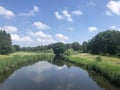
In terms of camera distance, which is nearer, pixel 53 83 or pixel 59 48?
pixel 53 83

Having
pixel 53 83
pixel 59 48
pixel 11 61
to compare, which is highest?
pixel 59 48

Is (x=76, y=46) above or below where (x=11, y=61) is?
above

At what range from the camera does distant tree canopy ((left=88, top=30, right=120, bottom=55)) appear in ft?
295

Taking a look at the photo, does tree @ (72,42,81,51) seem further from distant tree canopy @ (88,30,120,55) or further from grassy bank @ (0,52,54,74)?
grassy bank @ (0,52,54,74)

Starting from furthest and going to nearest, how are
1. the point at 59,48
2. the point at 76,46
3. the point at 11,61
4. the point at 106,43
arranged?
the point at 76,46, the point at 59,48, the point at 106,43, the point at 11,61

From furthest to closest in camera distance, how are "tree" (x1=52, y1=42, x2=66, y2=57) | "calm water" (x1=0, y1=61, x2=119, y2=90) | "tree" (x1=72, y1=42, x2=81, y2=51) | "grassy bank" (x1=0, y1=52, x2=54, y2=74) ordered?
"tree" (x1=72, y1=42, x2=81, y2=51) → "tree" (x1=52, y1=42, x2=66, y2=57) → "grassy bank" (x1=0, y1=52, x2=54, y2=74) → "calm water" (x1=0, y1=61, x2=119, y2=90)

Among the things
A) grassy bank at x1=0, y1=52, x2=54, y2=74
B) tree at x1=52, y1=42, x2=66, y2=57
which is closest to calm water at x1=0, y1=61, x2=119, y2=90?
grassy bank at x1=0, y1=52, x2=54, y2=74

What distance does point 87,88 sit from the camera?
27672 millimetres

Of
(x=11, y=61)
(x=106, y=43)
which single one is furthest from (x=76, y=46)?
(x=11, y=61)

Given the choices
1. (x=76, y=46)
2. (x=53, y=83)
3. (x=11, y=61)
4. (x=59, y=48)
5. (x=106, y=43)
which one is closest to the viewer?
(x=53, y=83)

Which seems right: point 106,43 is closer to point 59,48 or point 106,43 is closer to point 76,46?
point 59,48

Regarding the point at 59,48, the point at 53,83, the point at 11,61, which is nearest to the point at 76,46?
the point at 59,48

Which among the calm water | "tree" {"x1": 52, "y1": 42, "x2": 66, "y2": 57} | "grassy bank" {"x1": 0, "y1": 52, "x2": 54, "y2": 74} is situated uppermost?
"tree" {"x1": 52, "y1": 42, "x2": 66, "y2": 57}

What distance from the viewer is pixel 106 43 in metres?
99.4
